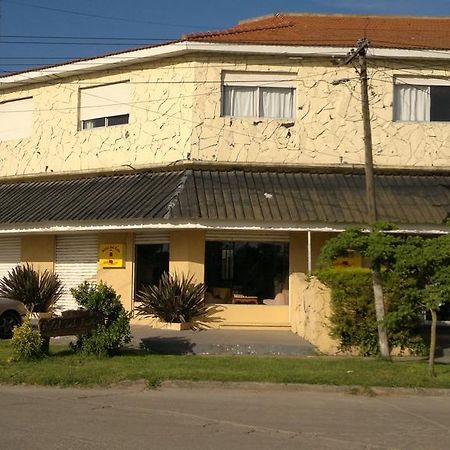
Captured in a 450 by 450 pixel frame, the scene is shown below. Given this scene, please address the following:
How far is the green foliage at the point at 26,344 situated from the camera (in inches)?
552

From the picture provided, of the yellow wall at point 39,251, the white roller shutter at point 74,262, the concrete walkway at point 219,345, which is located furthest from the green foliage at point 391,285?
the yellow wall at point 39,251

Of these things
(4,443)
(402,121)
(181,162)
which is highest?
(402,121)

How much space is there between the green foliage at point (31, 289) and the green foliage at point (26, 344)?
7.51m

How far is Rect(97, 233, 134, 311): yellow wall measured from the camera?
21062mm

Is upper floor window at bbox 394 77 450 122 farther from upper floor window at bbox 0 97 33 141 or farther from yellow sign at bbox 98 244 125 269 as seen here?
upper floor window at bbox 0 97 33 141

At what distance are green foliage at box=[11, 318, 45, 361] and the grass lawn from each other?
0.20 meters

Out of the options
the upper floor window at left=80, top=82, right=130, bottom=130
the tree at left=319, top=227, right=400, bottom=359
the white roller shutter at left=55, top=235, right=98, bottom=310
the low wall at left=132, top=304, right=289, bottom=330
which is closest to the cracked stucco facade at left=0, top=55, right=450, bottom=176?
the upper floor window at left=80, top=82, right=130, bottom=130

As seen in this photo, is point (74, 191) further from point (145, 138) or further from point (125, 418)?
point (125, 418)

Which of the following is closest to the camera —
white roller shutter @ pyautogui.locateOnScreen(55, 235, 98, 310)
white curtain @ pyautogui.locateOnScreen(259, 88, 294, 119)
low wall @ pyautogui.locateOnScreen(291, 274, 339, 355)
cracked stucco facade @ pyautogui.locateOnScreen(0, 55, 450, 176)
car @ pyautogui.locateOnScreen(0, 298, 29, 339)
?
low wall @ pyautogui.locateOnScreen(291, 274, 339, 355)

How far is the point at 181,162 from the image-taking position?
20812mm

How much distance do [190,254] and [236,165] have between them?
2830 mm

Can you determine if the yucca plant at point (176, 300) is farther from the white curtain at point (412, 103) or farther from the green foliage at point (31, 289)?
the white curtain at point (412, 103)

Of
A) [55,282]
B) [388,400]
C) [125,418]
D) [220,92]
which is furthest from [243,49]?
[125,418]

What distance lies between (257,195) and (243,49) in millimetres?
4343
